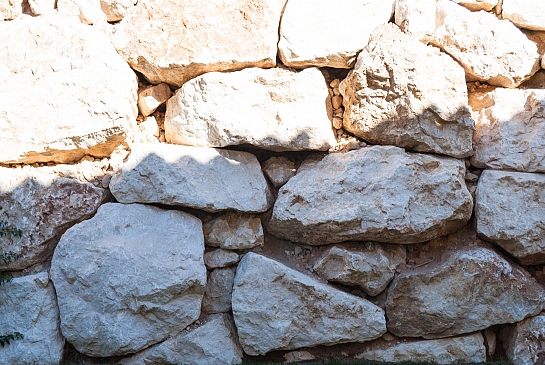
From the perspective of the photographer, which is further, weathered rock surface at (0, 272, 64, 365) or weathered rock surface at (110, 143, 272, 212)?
weathered rock surface at (110, 143, 272, 212)

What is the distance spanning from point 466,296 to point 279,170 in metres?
1.56

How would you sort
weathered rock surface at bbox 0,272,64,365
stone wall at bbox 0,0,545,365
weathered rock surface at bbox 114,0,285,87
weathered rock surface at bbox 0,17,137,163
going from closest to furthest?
weathered rock surface at bbox 0,272,64,365
stone wall at bbox 0,0,545,365
weathered rock surface at bbox 0,17,137,163
weathered rock surface at bbox 114,0,285,87

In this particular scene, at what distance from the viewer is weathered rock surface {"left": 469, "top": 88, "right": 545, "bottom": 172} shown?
3.61m

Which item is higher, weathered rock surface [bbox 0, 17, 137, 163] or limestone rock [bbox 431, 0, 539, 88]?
limestone rock [bbox 431, 0, 539, 88]

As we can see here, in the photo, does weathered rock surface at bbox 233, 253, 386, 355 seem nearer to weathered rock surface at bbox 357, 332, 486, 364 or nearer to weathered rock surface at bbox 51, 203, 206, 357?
weathered rock surface at bbox 357, 332, 486, 364

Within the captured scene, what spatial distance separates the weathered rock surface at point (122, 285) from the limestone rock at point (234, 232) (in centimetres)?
19

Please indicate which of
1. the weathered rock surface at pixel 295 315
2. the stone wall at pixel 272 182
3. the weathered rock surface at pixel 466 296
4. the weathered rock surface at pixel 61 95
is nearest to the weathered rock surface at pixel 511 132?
the stone wall at pixel 272 182

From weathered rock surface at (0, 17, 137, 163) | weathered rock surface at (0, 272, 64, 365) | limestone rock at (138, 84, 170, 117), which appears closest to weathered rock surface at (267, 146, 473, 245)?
limestone rock at (138, 84, 170, 117)

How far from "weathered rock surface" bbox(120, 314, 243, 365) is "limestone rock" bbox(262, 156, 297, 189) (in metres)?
1.11

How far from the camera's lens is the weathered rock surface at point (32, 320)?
331 cm

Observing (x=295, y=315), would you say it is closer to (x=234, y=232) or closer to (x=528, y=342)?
(x=234, y=232)

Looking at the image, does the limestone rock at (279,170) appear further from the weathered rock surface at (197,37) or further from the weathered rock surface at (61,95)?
the weathered rock surface at (61,95)

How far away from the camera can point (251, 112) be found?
12.1 feet

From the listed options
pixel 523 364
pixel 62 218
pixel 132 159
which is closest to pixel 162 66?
pixel 132 159
